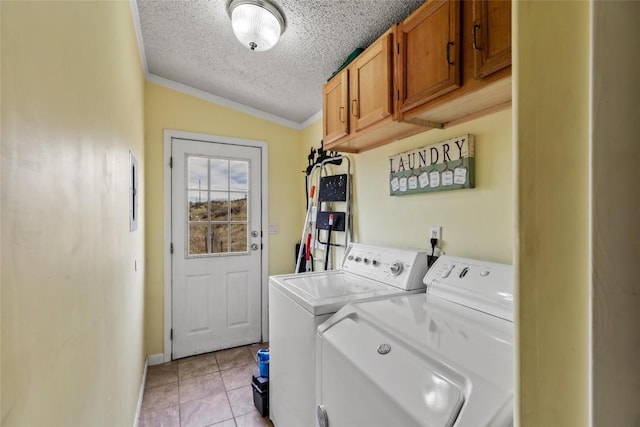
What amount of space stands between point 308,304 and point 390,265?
1.84 ft

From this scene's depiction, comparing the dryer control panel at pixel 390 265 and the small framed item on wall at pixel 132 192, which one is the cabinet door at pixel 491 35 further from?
the small framed item on wall at pixel 132 192

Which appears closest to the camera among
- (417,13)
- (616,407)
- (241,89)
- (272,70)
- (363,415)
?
(616,407)

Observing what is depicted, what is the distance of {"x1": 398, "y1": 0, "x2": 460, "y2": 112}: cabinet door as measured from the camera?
122 cm

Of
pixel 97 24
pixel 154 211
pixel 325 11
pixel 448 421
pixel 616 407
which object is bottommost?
pixel 448 421

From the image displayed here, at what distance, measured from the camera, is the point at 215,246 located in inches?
116

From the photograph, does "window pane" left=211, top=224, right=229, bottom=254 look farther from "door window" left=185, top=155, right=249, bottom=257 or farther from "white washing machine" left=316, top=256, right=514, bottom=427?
"white washing machine" left=316, top=256, right=514, bottom=427

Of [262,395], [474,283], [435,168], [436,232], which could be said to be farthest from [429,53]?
[262,395]

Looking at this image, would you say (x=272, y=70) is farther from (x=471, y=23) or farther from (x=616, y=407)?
(x=616, y=407)

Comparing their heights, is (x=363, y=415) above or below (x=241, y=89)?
below

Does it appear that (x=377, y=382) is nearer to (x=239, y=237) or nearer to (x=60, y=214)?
(x=60, y=214)

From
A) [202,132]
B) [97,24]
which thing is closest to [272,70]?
[202,132]

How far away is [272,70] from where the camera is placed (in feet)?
7.38

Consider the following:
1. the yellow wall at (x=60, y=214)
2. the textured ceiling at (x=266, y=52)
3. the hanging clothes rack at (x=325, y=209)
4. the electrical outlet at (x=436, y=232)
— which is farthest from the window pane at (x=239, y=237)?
the electrical outlet at (x=436, y=232)

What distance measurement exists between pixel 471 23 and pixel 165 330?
10.1 ft
